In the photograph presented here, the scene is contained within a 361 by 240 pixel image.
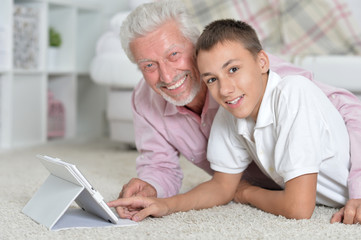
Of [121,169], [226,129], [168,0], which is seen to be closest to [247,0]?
[121,169]

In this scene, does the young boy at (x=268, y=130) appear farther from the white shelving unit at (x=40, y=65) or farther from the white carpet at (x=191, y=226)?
the white shelving unit at (x=40, y=65)

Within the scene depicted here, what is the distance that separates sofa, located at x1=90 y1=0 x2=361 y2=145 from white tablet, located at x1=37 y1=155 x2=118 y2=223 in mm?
1171

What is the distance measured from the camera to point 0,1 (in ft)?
9.23

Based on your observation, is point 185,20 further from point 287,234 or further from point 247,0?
point 247,0

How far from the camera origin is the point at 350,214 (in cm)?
125

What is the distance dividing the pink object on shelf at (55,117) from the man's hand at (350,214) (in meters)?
2.31

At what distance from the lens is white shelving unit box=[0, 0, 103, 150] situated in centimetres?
285

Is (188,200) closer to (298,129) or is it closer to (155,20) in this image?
(298,129)

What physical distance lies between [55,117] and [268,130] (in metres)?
2.22

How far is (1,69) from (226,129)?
1.74 m

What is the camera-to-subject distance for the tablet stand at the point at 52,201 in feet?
3.98

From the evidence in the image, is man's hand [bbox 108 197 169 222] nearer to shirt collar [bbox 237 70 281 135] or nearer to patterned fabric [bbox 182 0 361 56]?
shirt collar [bbox 237 70 281 135]

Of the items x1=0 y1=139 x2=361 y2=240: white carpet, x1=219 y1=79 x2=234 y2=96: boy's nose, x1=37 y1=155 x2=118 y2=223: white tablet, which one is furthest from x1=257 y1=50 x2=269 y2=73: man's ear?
x1=37 y1=155 x2=118 y2=223: white tablet

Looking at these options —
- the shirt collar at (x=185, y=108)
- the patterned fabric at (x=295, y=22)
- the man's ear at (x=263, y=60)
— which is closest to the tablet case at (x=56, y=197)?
the shirt collar at (x=185, y=108)
